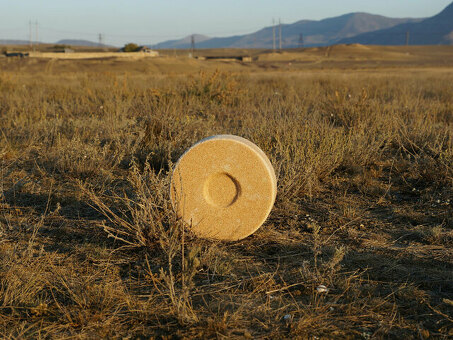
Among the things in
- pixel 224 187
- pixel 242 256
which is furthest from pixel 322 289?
pixel 224 187

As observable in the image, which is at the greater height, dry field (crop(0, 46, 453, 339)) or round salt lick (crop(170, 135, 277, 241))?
round salt lick (crop(170, 135, 277, 241))

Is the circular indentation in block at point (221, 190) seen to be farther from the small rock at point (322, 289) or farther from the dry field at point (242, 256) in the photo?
the small rock at point (322, 289)

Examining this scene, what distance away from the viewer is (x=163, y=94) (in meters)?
9.48

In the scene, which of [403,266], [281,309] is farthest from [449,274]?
[281,309]

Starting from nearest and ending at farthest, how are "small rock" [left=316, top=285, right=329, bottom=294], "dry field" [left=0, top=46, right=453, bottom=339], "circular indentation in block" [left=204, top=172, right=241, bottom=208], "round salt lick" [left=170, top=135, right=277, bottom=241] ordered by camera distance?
1. "dry field" [left=0, top=46, right=453, bottom=339]
2. "small rock" [left=316, top=285, right=329, bottom=294]
3. "round salt lick" [left=170, top=135, right=277, bottom=241]
4. "circular indentation in block" [left=204, top=172, right=241, bottom=208]

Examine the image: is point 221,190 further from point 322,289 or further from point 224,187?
point 322,289

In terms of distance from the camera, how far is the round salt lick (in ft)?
11.3

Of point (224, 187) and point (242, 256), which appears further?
point (224, 187)

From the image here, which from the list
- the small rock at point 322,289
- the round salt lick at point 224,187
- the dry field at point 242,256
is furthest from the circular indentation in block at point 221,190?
the small rock at point 322,289

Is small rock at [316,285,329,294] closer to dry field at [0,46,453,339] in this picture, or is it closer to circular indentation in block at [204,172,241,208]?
dry field at [0,46,453,339]

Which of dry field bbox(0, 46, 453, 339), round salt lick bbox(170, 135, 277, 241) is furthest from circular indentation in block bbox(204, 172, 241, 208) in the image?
dry field bbox(0, 46, 453, 339)

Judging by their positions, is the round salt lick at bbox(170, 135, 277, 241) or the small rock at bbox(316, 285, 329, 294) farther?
the round salt lick at bbox(170, 135, 277, 241)

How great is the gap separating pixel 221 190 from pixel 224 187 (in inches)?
1.4

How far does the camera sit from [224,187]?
→ 359 centimetres
